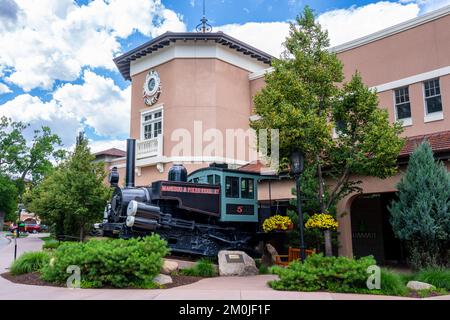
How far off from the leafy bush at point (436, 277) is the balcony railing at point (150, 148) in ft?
44.9

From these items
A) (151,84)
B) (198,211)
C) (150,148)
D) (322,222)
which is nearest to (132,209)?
(198,211)

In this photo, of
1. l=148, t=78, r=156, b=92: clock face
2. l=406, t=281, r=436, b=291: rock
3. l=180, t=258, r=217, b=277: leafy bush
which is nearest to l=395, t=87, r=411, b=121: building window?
l=406, t=281, r=436, b=291: rock

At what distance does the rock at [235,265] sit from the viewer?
11.4 m

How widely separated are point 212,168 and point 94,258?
5142 mm

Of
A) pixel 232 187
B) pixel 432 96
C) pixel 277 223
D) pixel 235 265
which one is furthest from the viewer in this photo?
pixel 432 96

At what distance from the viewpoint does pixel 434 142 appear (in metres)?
12.7

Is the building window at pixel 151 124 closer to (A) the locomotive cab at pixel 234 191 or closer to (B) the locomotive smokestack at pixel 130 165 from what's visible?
(B) the locomotive smokestack at pixel 130 165

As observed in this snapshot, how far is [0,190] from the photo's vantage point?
154ft

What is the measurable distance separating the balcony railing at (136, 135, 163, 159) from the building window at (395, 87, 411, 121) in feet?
36.4

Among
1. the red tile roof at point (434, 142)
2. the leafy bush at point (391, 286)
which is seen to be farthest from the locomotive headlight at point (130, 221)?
the red tile roof at point (434, 142)

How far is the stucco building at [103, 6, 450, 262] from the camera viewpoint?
14.3 meters

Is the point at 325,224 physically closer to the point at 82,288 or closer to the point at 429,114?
the point at 82,288

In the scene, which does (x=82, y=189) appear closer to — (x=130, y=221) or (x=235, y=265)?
(x=130, y=221)

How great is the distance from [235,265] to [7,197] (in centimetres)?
4611
